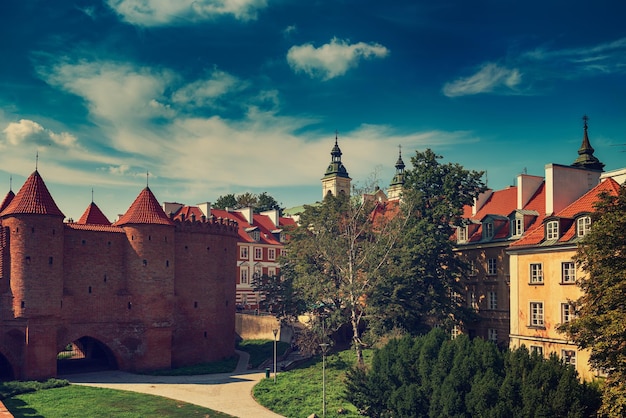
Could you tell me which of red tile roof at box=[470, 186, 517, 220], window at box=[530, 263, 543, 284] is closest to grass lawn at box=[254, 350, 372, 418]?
window at box=[530, 263, 543, 284]

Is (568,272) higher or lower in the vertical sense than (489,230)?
lower

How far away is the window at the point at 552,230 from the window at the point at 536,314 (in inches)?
151

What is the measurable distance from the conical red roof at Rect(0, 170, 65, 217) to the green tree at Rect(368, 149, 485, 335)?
73.1 feet

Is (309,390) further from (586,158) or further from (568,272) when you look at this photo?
(586,158)

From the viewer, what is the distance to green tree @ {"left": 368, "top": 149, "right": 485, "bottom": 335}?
142ft

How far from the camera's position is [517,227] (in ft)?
144

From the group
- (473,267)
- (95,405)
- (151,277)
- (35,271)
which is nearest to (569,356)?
(473,267)

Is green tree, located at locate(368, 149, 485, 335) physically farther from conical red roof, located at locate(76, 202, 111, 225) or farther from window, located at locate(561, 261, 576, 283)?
conical red roof, located at locate(76, 202, 111, 225)

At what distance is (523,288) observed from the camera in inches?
1506

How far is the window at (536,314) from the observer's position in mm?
37094

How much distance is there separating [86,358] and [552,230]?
3491 centimetres

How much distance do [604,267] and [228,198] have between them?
273 ft

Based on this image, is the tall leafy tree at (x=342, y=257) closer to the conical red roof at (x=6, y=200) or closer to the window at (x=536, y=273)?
the window at (x=536, y=273)

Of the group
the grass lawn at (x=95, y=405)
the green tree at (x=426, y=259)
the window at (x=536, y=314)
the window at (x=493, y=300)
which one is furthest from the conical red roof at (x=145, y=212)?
the window at (x=536, y=314)
